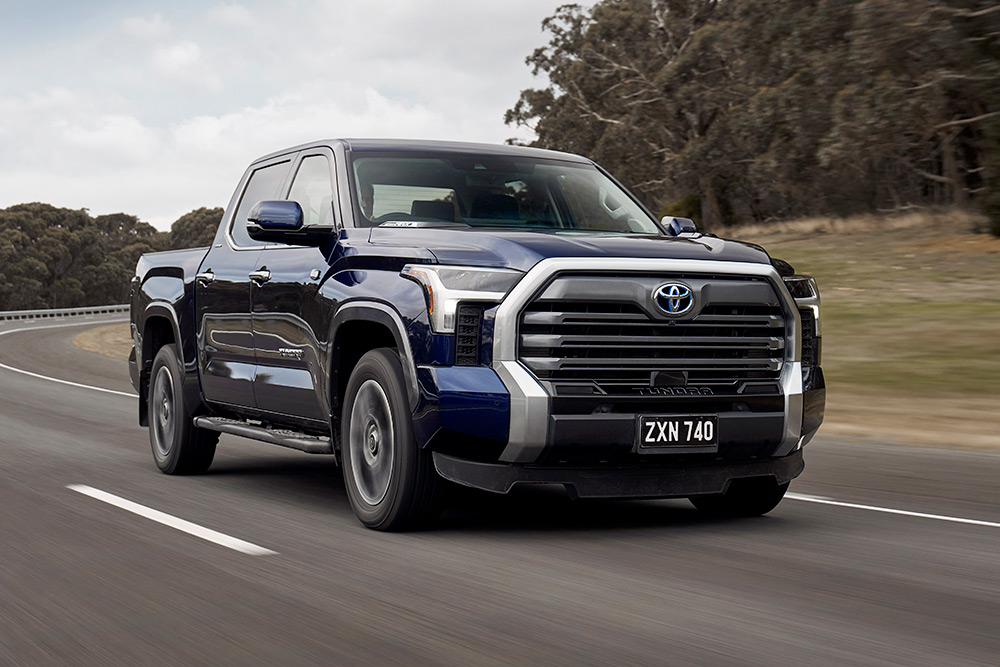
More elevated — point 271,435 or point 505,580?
point 271,435

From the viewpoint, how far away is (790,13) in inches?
1362

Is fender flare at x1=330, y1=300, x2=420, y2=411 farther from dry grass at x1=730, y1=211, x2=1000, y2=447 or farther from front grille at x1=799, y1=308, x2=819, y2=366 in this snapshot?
dry grass at x1=730, y1=211, x2=1000, y2=447

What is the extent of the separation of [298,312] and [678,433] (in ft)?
7.80

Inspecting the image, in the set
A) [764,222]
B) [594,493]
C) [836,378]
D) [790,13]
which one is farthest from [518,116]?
[594,493]

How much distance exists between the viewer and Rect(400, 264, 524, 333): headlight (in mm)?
6129

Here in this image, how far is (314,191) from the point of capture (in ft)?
26.1

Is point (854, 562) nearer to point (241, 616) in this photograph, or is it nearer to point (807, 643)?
point (807, 643)

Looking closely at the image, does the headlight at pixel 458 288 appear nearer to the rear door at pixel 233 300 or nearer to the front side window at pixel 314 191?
the front side window at pixel 314 191

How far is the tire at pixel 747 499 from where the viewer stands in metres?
7.16

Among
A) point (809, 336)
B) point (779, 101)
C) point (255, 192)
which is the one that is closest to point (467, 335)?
point (809, 336)

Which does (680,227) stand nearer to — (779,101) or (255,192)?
(255,192)

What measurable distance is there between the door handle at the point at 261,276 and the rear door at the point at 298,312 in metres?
0.01

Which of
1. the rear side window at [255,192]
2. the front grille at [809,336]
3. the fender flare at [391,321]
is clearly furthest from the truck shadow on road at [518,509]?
the rear side window at [255,192]

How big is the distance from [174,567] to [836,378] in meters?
11.9
